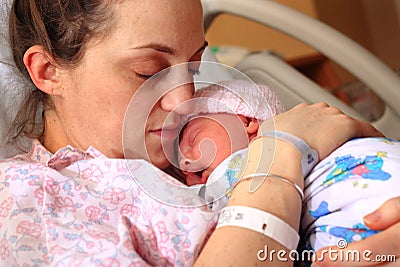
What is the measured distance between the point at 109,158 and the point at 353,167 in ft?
1.60

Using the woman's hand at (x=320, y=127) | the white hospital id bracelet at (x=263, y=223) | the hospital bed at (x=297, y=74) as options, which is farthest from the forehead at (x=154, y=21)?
the hospital bed at (x=297, y=74)

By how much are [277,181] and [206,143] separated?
26 centimetres

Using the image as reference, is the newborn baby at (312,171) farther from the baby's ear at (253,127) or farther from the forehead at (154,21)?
the forehead at (154,21)

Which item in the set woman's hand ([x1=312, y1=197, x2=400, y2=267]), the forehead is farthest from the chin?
woman's hand ([x1=312, y1=197, x2=400, y2=267])

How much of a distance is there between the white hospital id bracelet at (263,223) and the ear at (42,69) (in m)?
0.56

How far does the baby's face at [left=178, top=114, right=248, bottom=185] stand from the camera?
1.33 metres

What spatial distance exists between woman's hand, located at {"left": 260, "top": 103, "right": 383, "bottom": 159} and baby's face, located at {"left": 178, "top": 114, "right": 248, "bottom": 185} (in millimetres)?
111

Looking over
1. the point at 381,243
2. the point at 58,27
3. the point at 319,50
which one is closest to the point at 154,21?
the point at 58,27

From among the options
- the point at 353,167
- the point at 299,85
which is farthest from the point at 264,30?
the point at 353,167

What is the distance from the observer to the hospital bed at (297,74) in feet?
5.78

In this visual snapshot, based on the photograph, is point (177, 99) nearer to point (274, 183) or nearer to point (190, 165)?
point (190, 165)

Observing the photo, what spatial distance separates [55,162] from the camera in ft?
4.39

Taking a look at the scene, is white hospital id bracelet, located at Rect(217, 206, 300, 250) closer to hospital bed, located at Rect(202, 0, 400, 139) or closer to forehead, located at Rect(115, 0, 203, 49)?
forehead, located at Rect(115, 0, 203, 49)

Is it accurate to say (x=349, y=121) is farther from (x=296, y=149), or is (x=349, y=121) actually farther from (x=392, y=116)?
(x=392, y=116)
